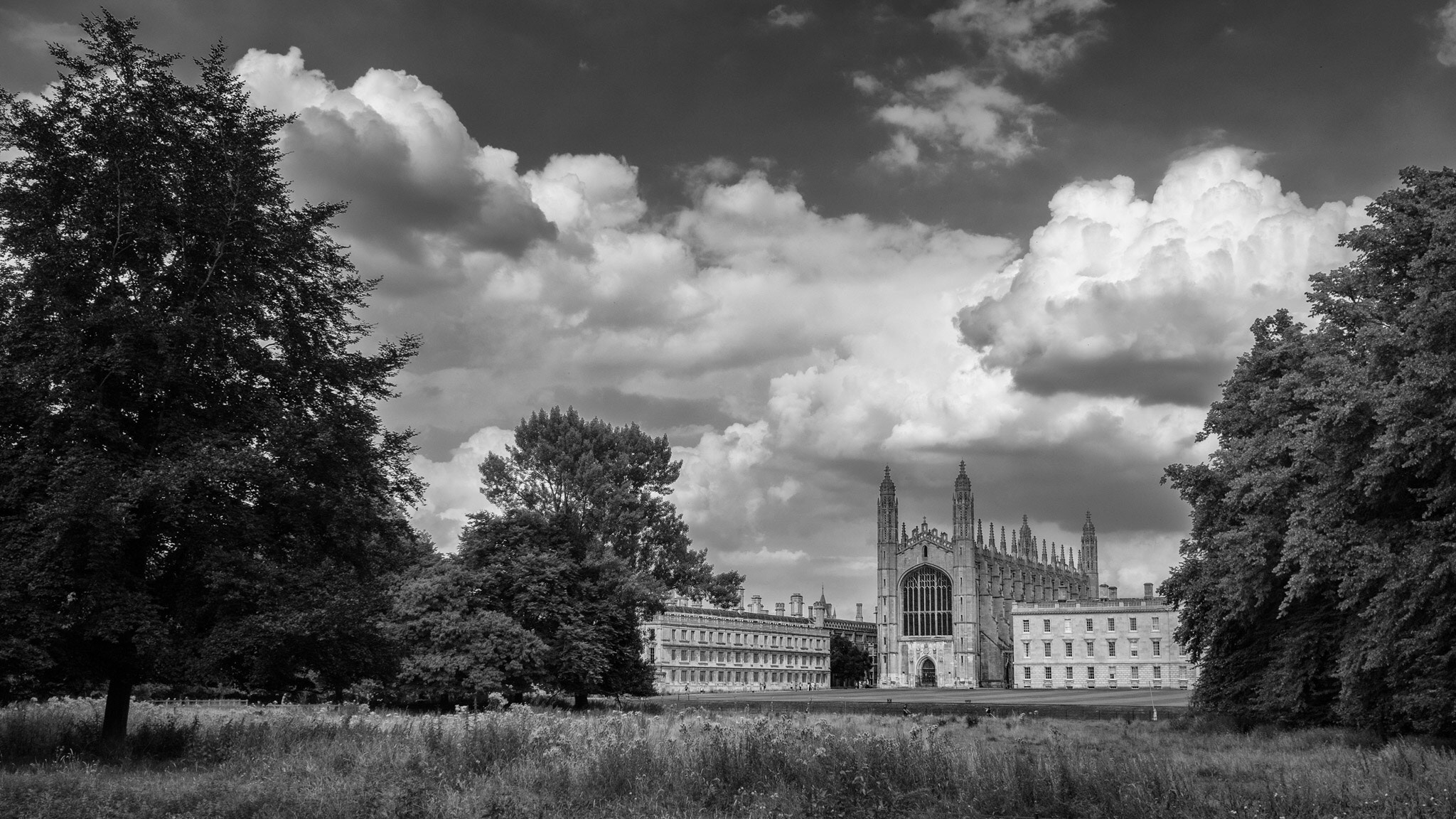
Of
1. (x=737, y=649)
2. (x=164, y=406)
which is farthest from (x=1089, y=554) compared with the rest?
(x=164, y=406)

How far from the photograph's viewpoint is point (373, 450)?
2177cm

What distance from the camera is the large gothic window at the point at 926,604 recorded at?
129 meters

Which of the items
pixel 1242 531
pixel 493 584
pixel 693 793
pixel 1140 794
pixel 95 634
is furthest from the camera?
pixel 493 584

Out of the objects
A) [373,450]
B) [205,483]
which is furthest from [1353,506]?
[205,483]

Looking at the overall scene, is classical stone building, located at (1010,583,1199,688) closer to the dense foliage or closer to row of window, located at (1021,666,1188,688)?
row of window, located at (1021,666,1188,688)

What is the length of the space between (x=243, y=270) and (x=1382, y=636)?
23729 mm

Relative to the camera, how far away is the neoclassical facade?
4968 inches

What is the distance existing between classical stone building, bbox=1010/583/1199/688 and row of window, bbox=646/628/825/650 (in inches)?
1041

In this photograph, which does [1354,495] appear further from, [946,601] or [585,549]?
[946,601]

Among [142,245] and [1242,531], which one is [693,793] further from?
[1242,531]

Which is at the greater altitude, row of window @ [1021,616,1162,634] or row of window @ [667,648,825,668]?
row of window @ [1021,616,1162,634]

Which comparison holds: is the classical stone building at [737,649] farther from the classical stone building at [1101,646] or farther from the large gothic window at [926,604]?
the classical stone building at [1101,646]

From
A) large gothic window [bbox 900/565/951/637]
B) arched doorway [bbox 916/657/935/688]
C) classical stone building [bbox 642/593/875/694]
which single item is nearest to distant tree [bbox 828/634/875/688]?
classical stone building [bbox 642/593/875/694]

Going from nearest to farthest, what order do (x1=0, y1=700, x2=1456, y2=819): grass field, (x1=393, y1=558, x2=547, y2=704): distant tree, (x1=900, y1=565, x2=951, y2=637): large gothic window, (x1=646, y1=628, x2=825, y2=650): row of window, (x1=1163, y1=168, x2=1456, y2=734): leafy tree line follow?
(x1=0, y1=700, x2=1456, y2=819): grass field
(x1=1163, y1=168, x2=1456, y2=734): leafy tree line
(x1=393, y1=558, x2=547, y2=704): distant tree
(x1=646, y1=628, x2=825, y2=650): row of window
(x1=900, y1=565, x2=951, y2=637): large gothic window
